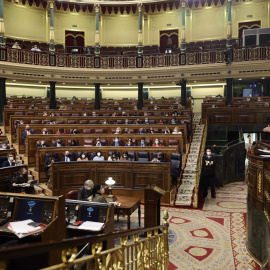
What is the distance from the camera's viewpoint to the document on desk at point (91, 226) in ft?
12.8

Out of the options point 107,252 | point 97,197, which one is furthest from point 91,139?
point 107,252

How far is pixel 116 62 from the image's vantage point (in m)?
16.6

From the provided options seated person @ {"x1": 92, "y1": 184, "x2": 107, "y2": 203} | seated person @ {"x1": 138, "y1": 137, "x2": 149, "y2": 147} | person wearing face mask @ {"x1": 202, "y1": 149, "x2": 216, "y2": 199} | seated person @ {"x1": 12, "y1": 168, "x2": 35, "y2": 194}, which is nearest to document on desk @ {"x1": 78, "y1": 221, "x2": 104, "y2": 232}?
seated person @ {"x1": 92, "y1": 184, "x2": 107, "y2": 203}

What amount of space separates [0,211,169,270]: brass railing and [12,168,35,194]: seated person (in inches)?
131

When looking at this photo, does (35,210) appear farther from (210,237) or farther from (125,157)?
(125,157)

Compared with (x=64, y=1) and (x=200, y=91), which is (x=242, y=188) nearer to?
(x=200, y=91)

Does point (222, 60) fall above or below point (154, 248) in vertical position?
above

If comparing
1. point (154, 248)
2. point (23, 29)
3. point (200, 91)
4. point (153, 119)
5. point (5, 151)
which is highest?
point (23, 29)

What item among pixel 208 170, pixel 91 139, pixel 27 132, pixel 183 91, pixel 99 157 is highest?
pixel 183 91

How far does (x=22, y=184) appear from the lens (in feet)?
18.9

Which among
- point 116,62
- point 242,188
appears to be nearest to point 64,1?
point 116,62

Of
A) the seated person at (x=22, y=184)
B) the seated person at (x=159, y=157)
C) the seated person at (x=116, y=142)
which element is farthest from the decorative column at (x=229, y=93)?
the seated person at (x=22, y=184)

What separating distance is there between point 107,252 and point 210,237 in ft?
12.5

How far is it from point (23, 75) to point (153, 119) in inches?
295
